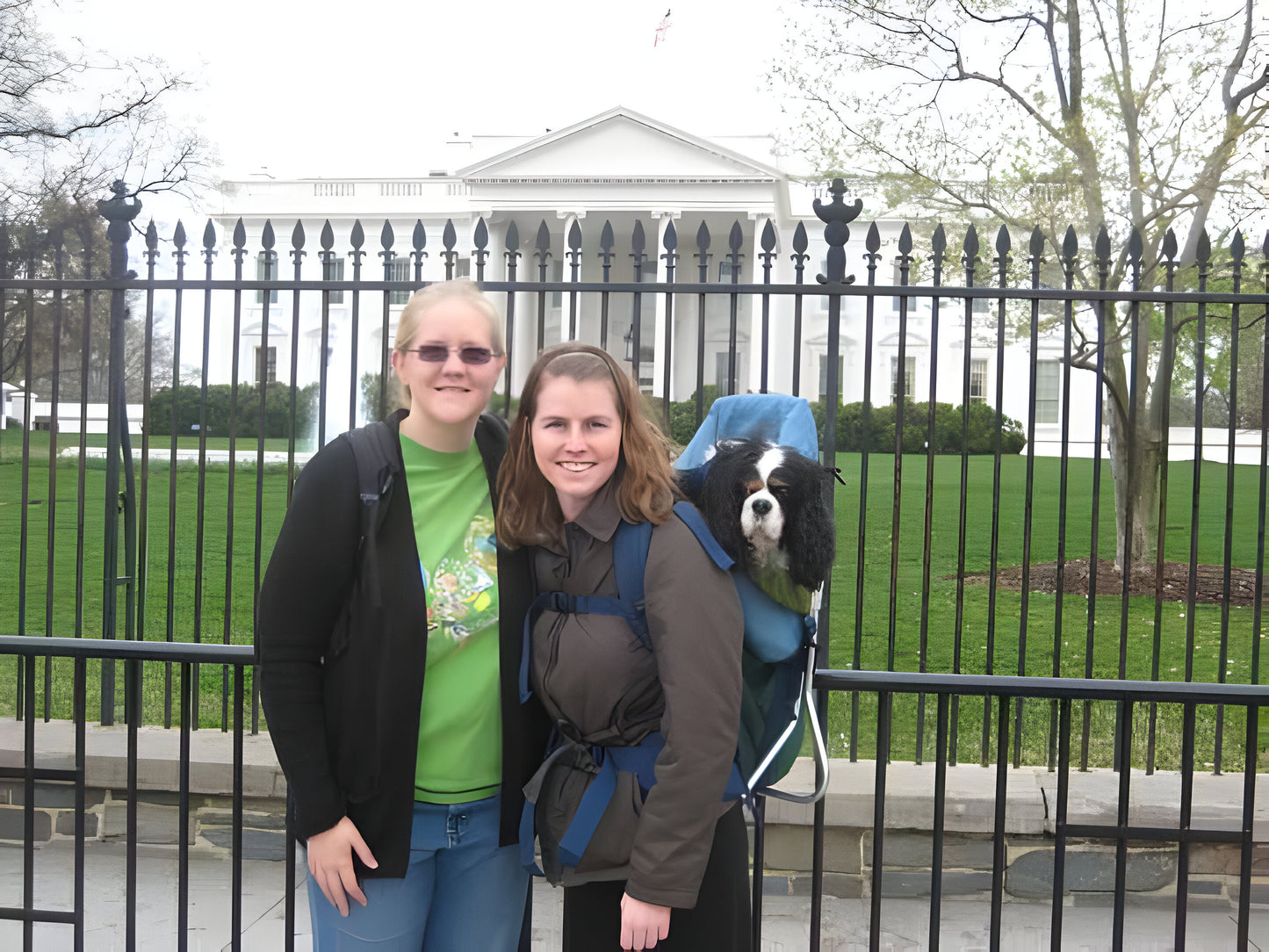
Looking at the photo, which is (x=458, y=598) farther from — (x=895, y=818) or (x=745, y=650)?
(x=895, y=818)

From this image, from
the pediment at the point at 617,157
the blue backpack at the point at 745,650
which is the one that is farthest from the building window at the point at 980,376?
the blue backpack at the point at 745,650

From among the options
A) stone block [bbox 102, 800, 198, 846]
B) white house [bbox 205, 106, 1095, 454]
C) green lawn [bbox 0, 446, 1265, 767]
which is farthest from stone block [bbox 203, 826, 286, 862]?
white house [bbox 205, 106, 1095, 454]

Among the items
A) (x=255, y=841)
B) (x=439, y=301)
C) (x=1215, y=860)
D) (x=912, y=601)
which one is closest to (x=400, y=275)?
(x=912, y=601)

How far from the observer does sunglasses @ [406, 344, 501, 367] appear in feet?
6.31

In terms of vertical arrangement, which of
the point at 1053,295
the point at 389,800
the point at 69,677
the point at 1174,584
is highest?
the point at 1053,295

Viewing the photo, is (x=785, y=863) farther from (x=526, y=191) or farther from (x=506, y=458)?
(x=526, y=191)

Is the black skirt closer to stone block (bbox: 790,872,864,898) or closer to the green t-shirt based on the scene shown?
the green t-shirt

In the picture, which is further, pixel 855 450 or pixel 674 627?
pixel 855 450

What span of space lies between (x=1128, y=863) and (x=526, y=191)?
101 feet

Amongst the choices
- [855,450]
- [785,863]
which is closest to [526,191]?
[855,450]

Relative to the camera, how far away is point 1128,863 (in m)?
4.24

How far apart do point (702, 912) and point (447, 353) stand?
3.74 ft

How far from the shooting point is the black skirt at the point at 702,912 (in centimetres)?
184

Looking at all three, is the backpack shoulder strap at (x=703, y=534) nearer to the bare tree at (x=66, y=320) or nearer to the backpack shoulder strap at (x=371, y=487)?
the backpack shoulder strap at (x=371, y=487)
